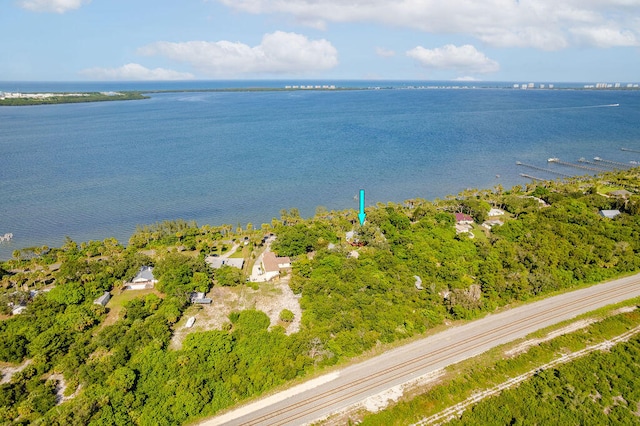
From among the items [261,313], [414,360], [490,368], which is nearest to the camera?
[490,368]

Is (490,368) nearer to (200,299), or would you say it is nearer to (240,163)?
(200,299)

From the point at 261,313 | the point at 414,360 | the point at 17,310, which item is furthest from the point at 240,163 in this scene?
the point at 414,360

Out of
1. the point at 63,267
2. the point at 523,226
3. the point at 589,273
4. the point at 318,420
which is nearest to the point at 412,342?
the point at 318,420

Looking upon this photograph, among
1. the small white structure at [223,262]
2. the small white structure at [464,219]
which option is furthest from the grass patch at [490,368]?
the small white structure at [223,262]

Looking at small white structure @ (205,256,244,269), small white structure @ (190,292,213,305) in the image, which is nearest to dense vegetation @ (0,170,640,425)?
small white structure @ (190,292,213,305)

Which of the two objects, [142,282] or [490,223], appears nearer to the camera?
[142,282]

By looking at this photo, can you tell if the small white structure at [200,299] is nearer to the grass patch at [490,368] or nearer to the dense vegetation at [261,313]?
the dense vegetation at [261,313]

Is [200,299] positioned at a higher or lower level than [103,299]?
lower
